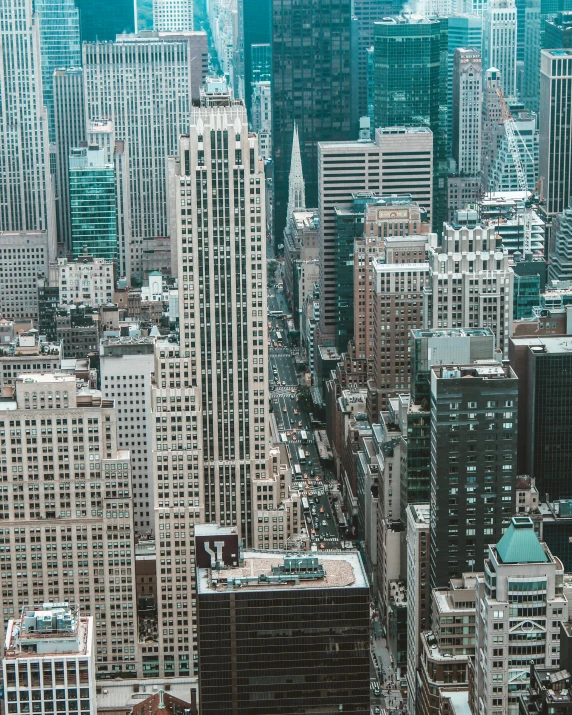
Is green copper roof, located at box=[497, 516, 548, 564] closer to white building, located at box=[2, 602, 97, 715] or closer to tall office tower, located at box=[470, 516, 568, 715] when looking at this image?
tall office tower, located at box=[470, 516, 568, 715]

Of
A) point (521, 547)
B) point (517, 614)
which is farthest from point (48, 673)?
point (521, 547)

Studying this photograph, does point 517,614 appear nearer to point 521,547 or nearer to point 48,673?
point 521,547

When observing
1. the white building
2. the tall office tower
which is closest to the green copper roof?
the tall office tower

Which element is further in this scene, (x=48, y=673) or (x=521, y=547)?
(x=48, y=673)

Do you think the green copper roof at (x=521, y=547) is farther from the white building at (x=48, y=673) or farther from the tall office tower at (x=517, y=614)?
the white building at (x=48, y=673)

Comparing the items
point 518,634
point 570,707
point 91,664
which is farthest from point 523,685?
point 91,664
